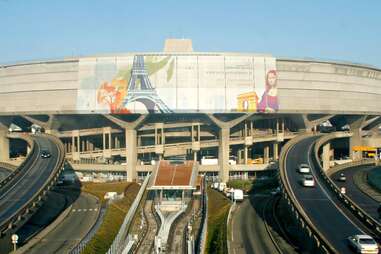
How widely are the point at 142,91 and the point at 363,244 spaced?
2513 inches

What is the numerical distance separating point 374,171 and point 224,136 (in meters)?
24.1

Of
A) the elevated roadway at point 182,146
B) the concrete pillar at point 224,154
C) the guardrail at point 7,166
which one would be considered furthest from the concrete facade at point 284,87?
the concrete pillar at point 224,154

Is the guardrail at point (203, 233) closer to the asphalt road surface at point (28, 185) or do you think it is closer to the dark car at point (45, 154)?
the asphalt road surface at point (28, 185)

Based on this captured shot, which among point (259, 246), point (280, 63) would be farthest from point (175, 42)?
point (259, 246)

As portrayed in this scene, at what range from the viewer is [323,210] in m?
49.9

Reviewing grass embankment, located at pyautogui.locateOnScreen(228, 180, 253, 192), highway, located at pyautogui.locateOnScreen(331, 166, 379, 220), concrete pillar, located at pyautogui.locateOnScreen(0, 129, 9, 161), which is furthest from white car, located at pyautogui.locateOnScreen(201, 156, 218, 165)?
concrete pillar, located at pyautogui.locateOnScreen(0, 129, 9, 161)

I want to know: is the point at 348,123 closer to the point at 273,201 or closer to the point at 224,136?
the point at 224,136

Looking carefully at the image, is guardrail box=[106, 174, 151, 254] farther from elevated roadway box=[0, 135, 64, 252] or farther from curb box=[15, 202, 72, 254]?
elevated roadway box=[0, 135, 64, 252]

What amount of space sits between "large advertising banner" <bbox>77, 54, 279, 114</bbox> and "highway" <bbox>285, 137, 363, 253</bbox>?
76.6ft

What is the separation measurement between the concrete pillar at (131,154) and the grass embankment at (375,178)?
36934mm

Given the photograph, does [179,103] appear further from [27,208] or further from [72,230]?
[27,208]

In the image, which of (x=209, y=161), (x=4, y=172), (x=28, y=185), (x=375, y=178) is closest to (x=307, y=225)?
(x=28, y=185)

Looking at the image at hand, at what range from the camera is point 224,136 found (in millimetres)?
96000

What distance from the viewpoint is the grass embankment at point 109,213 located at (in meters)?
49.0
